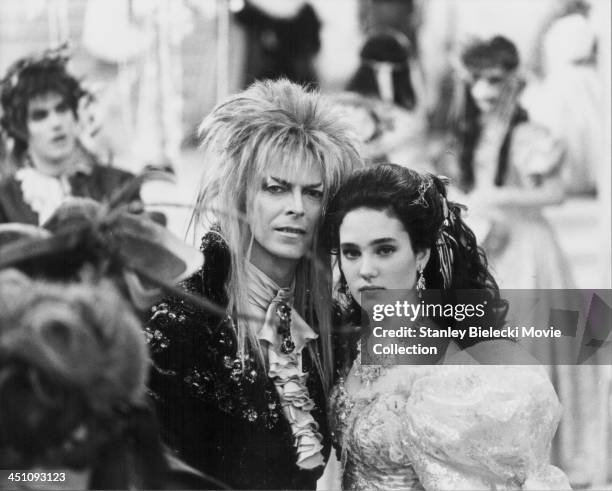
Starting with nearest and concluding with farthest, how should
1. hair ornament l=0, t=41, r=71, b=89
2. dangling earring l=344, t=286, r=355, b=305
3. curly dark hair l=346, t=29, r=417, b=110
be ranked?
dangling earring l=344, t=286, r=355, b=305 < hair ornament l=0, t=41, r=71, b=89 < curly dark hair l=346, t=29, r=417, b=110

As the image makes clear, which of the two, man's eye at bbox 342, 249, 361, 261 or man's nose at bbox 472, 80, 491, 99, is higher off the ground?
man's nose at bbox 472, 80, 491, 99

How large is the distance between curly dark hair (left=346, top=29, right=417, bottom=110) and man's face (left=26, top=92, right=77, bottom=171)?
79 centimetres

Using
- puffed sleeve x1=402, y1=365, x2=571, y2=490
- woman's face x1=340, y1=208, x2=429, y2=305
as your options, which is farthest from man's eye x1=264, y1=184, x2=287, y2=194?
puffed sleeve x1=402, y1=365, x2=571, y2=490

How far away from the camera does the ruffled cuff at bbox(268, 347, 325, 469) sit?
55.6 inches

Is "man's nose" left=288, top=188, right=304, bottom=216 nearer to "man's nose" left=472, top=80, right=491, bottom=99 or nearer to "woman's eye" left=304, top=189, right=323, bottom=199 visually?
"woman's eye" left=304, top=189, right=323, bottom=199

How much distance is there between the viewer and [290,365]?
1457mm

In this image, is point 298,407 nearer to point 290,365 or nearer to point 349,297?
point 290,365

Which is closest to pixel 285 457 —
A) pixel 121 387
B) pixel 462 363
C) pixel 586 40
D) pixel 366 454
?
pixel 366 454

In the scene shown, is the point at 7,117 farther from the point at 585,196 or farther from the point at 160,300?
the point at 585,196

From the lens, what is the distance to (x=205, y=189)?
60.0 inches

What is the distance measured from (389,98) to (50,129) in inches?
37.3

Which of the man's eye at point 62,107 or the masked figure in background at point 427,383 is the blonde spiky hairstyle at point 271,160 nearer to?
the masked figure in background at point 427,383

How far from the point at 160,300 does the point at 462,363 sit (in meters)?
0.48

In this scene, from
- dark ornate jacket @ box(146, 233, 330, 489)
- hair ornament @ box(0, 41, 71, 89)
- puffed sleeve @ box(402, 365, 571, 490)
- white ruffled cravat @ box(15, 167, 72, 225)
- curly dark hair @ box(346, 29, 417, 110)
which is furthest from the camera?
curly dark hair @ box(346, 29, 417, 110)
